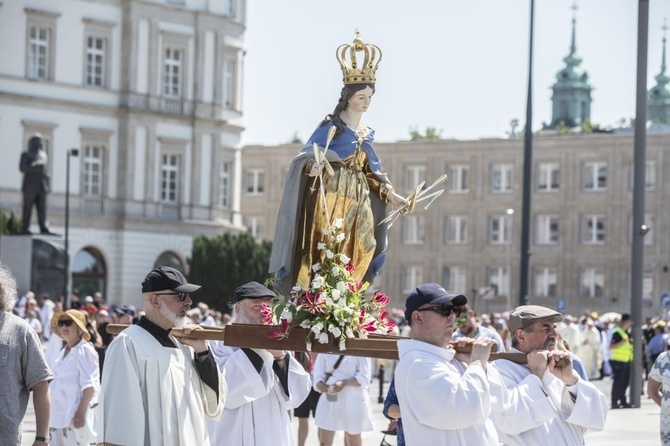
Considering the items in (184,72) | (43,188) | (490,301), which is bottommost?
(490,301)

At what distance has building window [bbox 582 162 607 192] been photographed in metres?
81.8

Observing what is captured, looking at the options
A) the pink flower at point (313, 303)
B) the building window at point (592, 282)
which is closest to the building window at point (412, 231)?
the building window at point (592, 282)

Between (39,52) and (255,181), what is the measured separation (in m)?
27.4

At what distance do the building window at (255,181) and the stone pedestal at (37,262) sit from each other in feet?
156

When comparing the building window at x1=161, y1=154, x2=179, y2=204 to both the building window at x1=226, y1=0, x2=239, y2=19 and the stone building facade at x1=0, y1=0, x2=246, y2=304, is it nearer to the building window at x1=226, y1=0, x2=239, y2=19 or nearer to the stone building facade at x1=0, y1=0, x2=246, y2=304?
the stone building facade at x1=0, y1=0, x2=246, y2=304

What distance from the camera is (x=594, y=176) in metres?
82.2

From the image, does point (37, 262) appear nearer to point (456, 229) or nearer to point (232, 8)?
point (232, 8)

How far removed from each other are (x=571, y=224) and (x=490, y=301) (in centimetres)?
633

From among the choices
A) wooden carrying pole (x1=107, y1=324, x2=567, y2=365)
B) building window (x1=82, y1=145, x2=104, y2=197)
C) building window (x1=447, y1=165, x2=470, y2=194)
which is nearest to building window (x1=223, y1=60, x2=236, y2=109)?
building window (x1=82, y1=145, x2=104, y2=197)

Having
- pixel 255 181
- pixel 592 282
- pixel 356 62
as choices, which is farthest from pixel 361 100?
pixel 255 181

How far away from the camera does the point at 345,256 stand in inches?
412

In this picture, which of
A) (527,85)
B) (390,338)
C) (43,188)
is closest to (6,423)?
(390,338)

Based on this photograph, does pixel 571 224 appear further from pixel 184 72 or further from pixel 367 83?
pixel 367 83

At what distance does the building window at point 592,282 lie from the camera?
82562 mm
